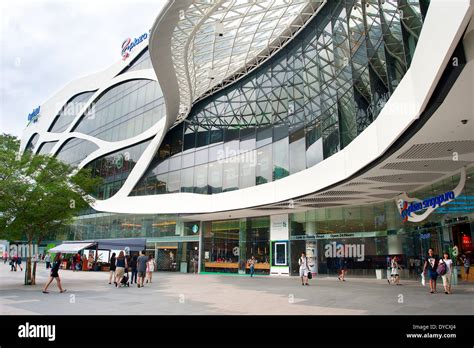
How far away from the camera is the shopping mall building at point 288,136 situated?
11750 mm

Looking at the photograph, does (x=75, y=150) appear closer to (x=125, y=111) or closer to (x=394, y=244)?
(x=125, y=111)

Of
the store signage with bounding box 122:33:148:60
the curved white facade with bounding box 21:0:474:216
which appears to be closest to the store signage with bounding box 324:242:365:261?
the curved white facade with bounding box 21:0:474:216

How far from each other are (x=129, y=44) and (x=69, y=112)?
17.6 m

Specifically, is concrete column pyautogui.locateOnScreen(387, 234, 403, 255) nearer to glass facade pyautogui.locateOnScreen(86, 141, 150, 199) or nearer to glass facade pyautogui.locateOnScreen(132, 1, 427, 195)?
glass facade pyautogui.locateOnScreen(132, 1, 427, 195)

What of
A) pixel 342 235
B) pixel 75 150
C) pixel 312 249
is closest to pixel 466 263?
pixel 342 235

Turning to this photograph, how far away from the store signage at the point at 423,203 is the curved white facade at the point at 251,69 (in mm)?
1006

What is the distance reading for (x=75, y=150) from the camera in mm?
52031

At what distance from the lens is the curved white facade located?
8.16 meters

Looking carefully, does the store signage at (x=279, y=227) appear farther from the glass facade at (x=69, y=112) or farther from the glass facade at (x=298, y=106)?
the glass facade at (x=69, y=112)

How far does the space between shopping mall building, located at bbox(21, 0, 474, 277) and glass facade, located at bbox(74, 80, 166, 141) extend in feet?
0.75

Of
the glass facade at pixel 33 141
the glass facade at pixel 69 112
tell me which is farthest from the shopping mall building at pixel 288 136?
the glass facade at pixel 33 141

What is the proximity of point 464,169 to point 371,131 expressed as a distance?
5.29m

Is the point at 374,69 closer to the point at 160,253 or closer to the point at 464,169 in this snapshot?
the point at 464,169
